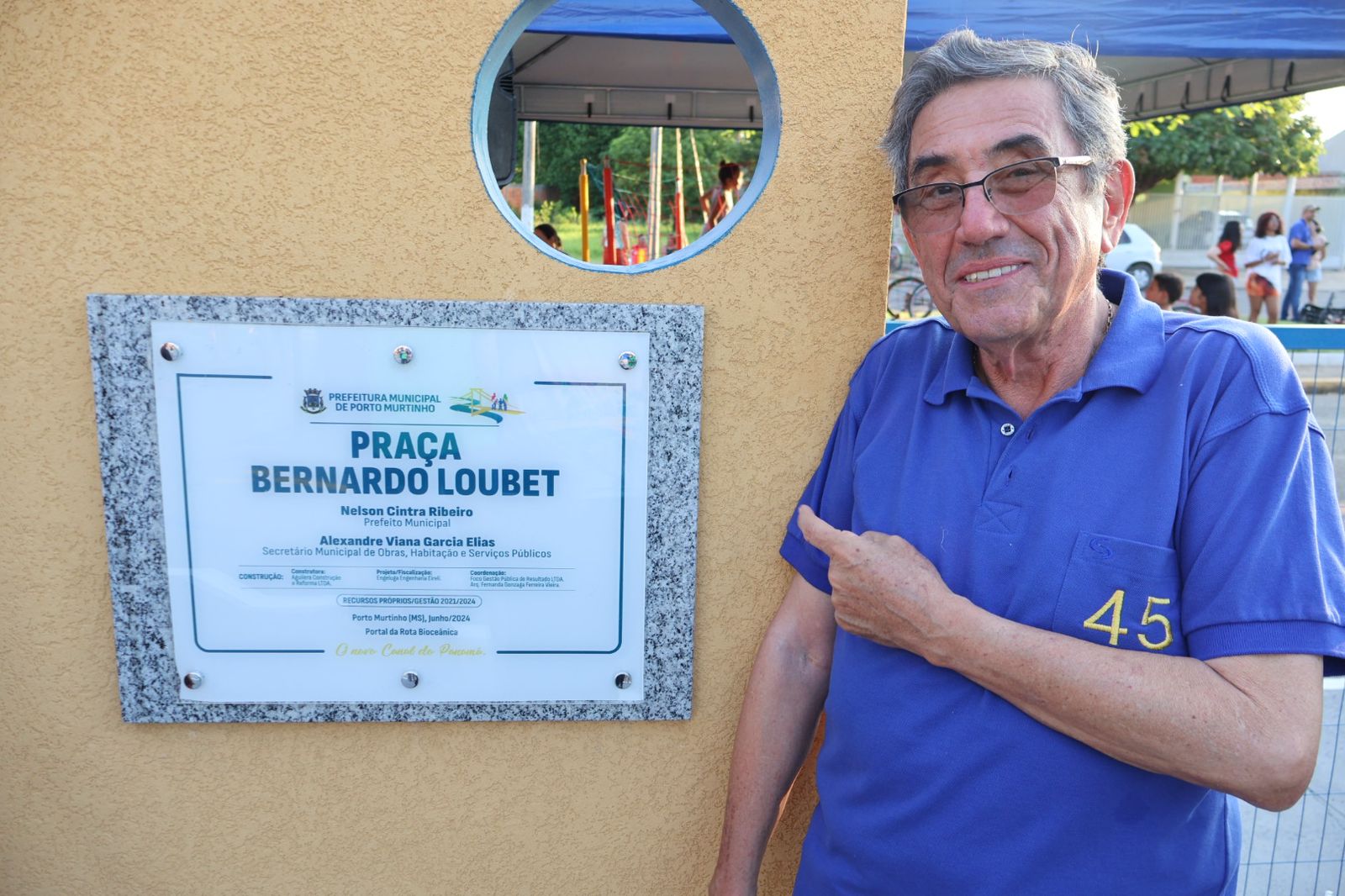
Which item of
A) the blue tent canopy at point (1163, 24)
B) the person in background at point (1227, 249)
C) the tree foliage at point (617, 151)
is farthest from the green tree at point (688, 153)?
the blue tent canopy at point (1163, 24)

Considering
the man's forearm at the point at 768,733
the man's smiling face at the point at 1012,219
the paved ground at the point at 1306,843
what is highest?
the man's smiling face at the point at 1012,219

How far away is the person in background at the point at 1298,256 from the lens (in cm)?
1440

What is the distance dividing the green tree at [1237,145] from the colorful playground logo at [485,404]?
927 inches

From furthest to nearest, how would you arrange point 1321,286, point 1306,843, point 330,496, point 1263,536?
point 1321,286, point 1306,843, point 330,496, point 1263,536

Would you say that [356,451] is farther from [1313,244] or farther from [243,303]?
[1313,244]

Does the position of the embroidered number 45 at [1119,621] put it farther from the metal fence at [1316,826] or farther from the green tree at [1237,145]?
the green tree at [1237,145]

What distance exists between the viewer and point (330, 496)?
1.47 meters

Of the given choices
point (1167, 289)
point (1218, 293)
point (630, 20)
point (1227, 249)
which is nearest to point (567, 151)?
point (1227, 249)

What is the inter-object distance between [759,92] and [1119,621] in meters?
0.97

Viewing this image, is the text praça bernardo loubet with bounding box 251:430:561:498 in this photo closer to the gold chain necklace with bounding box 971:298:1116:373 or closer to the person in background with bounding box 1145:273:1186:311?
the gold chain necklace with bounding box 971:298:1116:373

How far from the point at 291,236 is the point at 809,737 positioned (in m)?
1.22

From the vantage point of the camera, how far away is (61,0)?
135 centimetres

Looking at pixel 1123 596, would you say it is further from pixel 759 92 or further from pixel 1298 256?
pixel 1298 256

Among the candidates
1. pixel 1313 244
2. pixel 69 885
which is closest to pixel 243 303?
pixel 69 885
